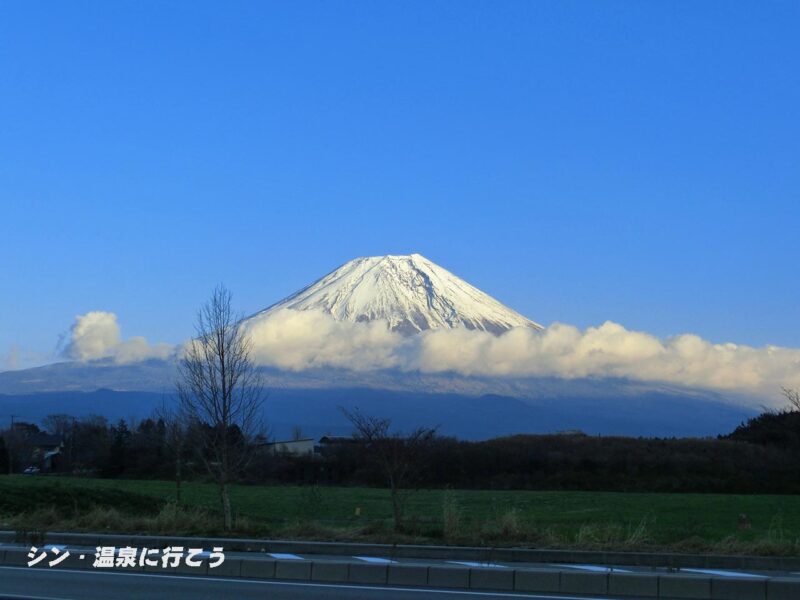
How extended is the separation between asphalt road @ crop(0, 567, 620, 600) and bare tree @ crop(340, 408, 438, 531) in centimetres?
620

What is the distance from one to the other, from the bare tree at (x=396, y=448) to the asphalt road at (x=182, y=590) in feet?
20.3

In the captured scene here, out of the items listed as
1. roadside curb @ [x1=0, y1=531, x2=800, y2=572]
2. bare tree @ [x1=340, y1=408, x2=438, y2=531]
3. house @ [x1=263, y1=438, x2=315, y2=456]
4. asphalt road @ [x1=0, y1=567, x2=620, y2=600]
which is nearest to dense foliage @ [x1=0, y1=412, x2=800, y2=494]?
house @ [x1=263, y1=438, x2=315, y2=456]

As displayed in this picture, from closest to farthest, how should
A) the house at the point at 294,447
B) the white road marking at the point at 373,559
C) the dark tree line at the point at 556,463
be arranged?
the white road marking at the point at 373,559 < the dark tree line at the point at 556,463 < the house at the point at 294,447

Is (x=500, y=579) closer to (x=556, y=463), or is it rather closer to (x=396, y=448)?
(x=396, y=448)

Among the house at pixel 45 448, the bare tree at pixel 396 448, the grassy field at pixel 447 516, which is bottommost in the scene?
the house at pixel 45 448

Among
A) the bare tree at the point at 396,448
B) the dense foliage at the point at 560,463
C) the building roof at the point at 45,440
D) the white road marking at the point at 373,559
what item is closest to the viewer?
the white road marking at the point at 373,559

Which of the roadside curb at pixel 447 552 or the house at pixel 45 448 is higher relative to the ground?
the roadside curb at pixel 447 552

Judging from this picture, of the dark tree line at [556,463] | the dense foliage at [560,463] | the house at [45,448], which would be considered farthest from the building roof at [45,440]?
the dense foliage at [560,463]

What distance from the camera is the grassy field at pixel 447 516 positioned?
16672 mm

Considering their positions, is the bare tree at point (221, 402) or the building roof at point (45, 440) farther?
the building roof at point (45, 440)

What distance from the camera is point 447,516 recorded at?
1722 centimetres

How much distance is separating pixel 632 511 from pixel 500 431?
104 metres

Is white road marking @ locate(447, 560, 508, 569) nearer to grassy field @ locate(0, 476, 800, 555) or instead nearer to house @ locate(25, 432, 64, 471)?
grassy field @ locate(0, 476, 800, 555)

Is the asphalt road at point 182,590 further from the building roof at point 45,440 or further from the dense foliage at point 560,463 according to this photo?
the building roof at point 45,440
